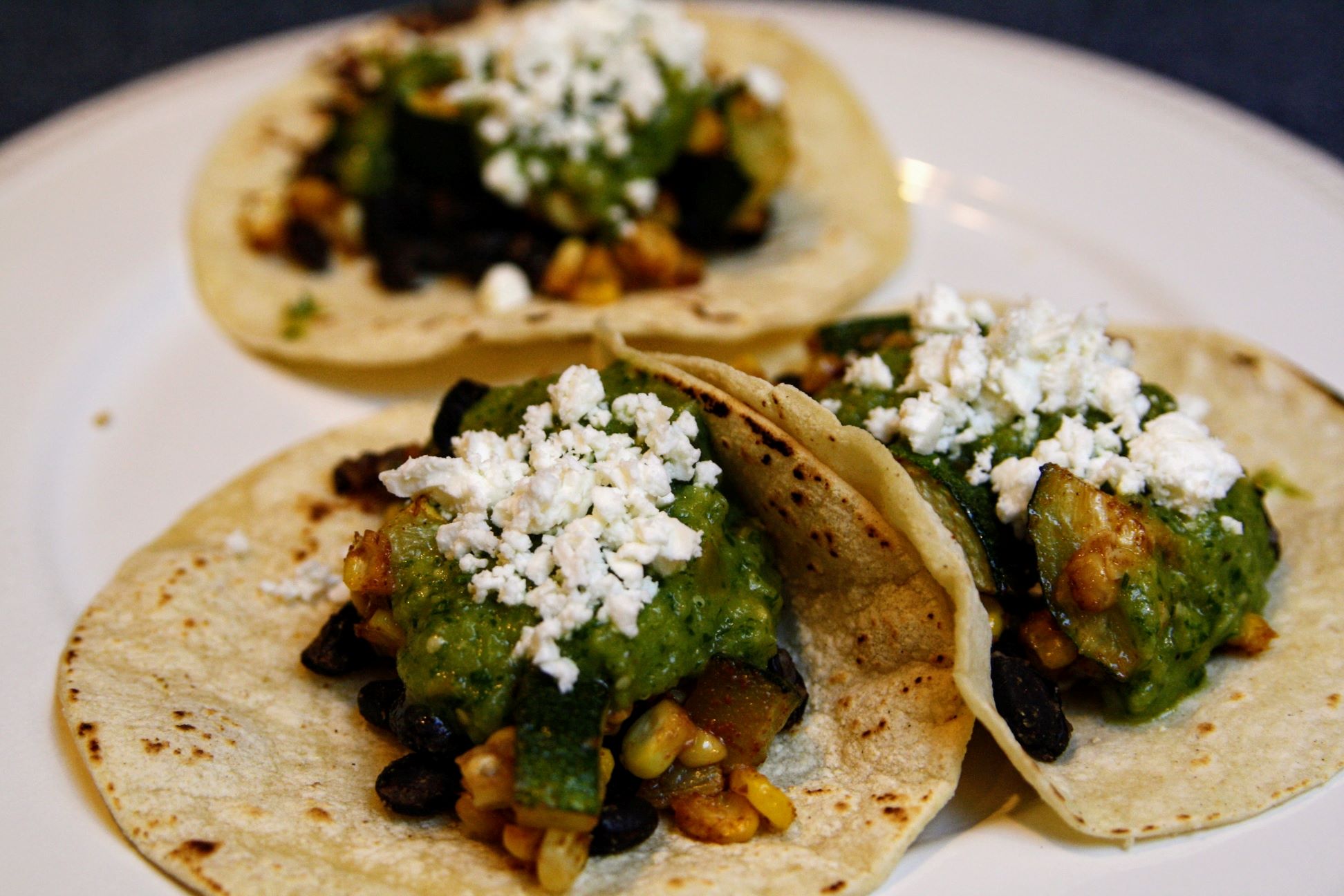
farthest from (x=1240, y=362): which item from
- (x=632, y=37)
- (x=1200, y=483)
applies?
(x=632, y=37)

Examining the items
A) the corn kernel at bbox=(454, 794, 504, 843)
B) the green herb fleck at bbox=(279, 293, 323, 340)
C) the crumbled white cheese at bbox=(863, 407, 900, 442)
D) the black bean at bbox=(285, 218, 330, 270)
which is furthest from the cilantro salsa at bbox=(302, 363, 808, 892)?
the black bean at bbox=(285, 218, 330, 270)

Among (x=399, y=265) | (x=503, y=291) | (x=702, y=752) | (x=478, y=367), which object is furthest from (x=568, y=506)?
(x=399, y=265)

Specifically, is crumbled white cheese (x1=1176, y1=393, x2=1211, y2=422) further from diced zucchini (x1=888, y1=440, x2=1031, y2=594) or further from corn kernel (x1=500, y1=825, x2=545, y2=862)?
corn kernel (x1=500, y1=825, x2=545, y2=862)

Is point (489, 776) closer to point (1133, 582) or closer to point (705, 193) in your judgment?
point (1133, 582)

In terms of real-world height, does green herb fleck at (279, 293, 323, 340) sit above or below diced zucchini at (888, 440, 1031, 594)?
below

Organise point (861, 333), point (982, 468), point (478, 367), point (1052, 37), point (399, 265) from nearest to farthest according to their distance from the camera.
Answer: point (982, 468)
point (861, 333)
point (478, 367)
point (399, 265)
point (1052, 37)
